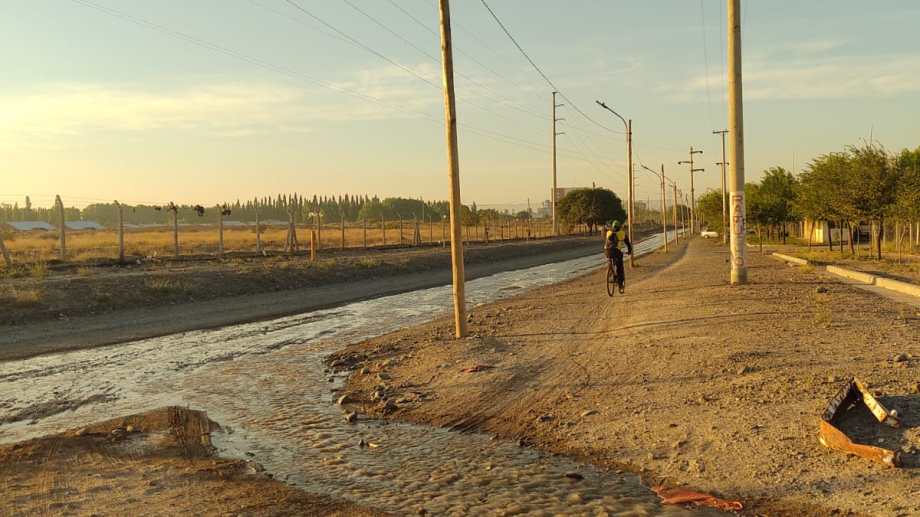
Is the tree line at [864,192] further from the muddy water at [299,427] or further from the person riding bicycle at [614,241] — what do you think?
the muddy water at [299,427]

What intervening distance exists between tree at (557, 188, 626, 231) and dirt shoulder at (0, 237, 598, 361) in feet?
245

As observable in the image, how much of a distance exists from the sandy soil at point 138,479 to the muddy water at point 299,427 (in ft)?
1.02

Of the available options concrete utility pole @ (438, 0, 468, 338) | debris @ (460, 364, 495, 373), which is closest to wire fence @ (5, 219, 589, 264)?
concrete utility pole @ (438, 0, 468, 338)

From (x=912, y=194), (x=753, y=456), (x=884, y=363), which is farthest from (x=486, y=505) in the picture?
(x=912, y=194)

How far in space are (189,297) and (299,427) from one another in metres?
15.7

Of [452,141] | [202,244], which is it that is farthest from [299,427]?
[202,244]

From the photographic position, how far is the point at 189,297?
22.2 meters

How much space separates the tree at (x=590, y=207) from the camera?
4230 inches

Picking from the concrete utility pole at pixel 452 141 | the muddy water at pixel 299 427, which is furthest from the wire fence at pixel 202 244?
the concrete utility pole at pixel 452 141

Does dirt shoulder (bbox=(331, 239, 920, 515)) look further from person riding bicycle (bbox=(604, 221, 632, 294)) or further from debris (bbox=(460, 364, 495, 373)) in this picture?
person riding bicycle (bbox=(604, 221, 632, 294))

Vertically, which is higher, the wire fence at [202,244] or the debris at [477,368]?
the wire fence at [202,244]

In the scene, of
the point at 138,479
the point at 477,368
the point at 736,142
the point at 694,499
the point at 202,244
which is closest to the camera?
the point at 694,499

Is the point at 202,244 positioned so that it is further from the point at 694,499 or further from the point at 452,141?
the point at 694,499

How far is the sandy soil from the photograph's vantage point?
17.4 feet
